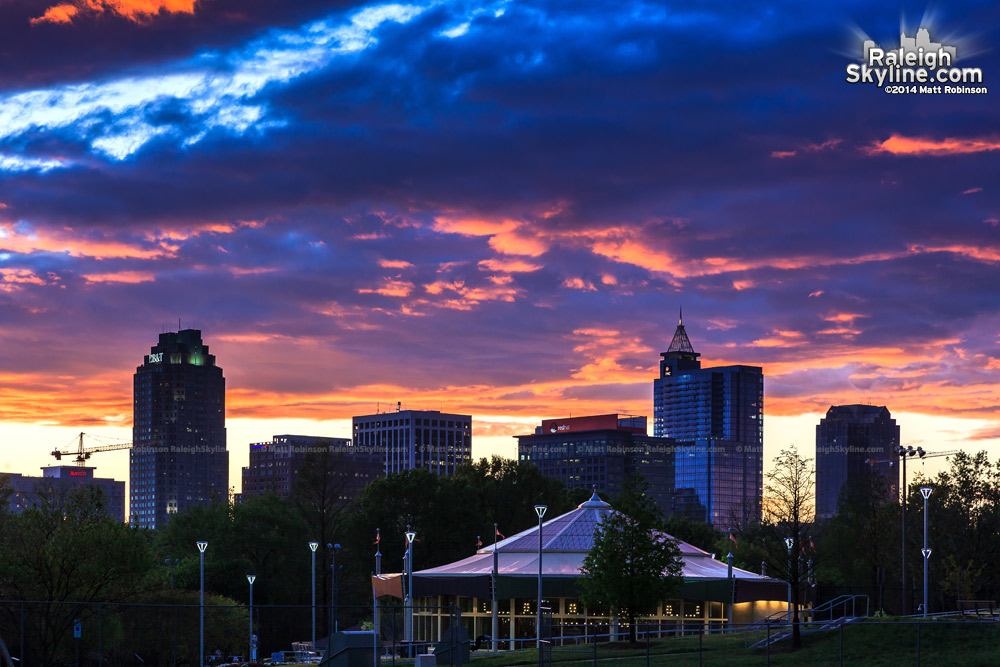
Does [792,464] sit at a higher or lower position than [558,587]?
higher

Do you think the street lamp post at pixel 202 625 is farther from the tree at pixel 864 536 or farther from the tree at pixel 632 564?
the tree at pixel 864 536

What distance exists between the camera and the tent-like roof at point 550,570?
76250mm

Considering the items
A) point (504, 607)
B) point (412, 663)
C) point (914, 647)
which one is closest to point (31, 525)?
point (412, 663)

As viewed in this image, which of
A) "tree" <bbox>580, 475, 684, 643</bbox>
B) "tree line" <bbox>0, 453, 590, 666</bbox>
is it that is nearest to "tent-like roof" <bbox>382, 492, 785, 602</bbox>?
"tree" <bbox>580, 475, 684, 643</bbox>

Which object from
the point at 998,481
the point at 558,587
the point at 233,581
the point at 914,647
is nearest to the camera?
the point at 914,647

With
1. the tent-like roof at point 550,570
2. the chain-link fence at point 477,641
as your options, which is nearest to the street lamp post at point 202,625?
the chain-link fence at point 477,641

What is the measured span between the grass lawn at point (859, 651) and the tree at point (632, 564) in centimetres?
588

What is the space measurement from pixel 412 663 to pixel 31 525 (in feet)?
77.4

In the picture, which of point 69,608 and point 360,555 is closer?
point 69,608

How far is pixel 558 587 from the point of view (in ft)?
251

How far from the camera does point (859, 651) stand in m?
48.7

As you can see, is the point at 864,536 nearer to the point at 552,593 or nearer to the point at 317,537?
the point at 552,593

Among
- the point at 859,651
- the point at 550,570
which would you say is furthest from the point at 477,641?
the point at 859,651

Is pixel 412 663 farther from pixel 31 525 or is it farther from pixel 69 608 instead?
pixel 31 525
